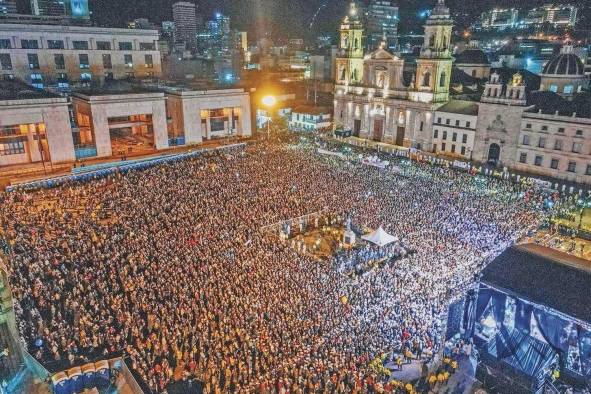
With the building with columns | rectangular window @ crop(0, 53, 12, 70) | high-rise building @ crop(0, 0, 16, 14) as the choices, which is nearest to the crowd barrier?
the building with columns

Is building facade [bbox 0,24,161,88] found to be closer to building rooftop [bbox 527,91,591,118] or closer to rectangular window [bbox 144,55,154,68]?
rectangular window [bbox 144,55,154,68]

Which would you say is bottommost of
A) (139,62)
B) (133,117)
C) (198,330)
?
(198,330)

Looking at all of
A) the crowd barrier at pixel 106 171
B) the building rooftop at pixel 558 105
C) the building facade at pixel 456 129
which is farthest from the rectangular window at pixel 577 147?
the crowd barrier at pixel 106 171

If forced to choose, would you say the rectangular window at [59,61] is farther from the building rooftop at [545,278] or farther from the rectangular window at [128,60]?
the building rooftop at [545,278]

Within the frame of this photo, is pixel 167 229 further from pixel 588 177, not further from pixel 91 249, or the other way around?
pixel 588 177

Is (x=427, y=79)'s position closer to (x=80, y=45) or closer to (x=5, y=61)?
(x=80, y=45)

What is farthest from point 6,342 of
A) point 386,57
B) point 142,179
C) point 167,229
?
point 386,57
